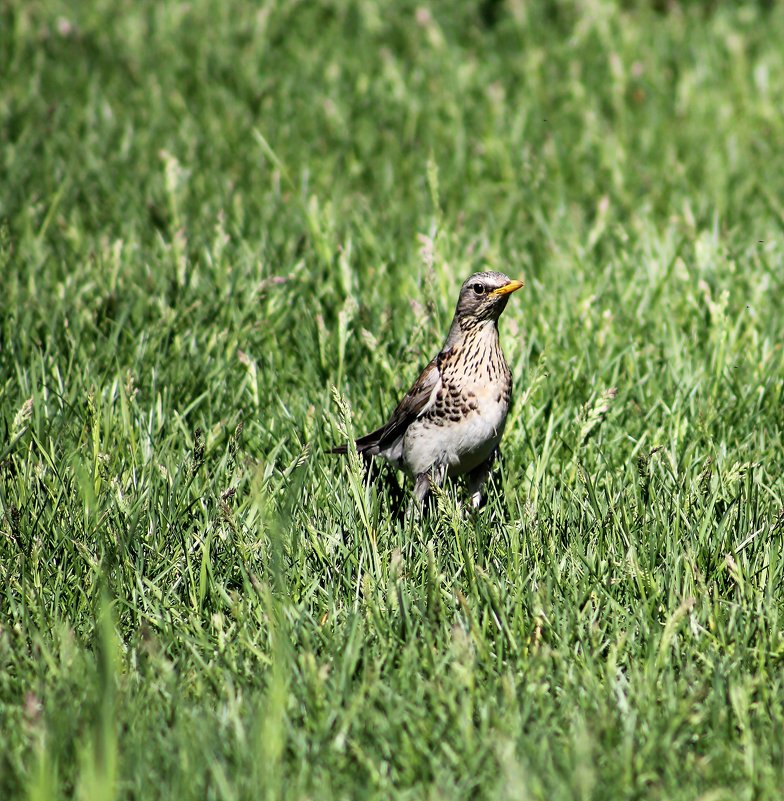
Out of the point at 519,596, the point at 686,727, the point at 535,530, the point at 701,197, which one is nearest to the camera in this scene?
the point at 686,727

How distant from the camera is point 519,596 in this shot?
144 inches

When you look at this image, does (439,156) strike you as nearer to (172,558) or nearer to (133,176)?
(133,176)

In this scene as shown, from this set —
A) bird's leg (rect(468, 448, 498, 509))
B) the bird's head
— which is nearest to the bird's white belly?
bird's leg (rect(468, 448, 498, 509))

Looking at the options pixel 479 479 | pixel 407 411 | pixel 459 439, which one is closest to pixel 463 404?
pixel 459 439

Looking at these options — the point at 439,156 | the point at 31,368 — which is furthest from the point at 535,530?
the point at 439,156

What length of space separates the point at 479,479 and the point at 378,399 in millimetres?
745

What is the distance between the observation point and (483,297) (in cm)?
471

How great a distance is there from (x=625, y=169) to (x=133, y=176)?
3.45 m

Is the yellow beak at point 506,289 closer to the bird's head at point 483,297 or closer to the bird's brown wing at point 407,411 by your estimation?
the bird's head at point 483,297

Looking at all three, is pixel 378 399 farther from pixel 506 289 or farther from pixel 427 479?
pixel 506 289

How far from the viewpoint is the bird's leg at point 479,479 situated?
191 inches

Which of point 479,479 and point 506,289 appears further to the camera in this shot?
point 479,479

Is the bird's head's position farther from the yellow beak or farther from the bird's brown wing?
the bird's brown wing

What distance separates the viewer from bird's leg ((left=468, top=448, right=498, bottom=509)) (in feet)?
15.9
